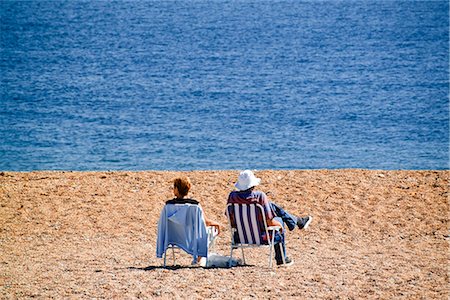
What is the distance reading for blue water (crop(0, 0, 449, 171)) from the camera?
27.1 m

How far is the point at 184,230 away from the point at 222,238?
7.94ft

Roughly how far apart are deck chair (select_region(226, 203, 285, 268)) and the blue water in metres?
14.9

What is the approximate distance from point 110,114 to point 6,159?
10.7 meters

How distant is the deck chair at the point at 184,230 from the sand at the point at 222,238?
0.82 ft

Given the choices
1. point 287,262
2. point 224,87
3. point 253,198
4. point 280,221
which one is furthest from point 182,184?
point 224,87

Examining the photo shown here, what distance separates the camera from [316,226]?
39.4 feet

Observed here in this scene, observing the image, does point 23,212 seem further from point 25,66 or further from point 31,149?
point 25,66

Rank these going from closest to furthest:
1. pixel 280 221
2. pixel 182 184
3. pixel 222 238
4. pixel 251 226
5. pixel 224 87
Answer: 1. pixel 182 184
2. pixel 251 226
3. pixel 280 221
4. pixel 222 238
5. pixel 224 87

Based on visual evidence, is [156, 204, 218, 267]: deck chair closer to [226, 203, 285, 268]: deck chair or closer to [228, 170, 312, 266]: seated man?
[226, 203, 285, 268]: deck chair

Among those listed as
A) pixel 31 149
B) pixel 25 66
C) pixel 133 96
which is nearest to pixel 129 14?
pixel 25 66

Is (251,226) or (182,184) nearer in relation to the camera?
(182,184)

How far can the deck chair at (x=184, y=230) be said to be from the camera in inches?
367

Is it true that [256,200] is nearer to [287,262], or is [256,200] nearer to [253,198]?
[253,198]

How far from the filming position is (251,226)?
938cm
